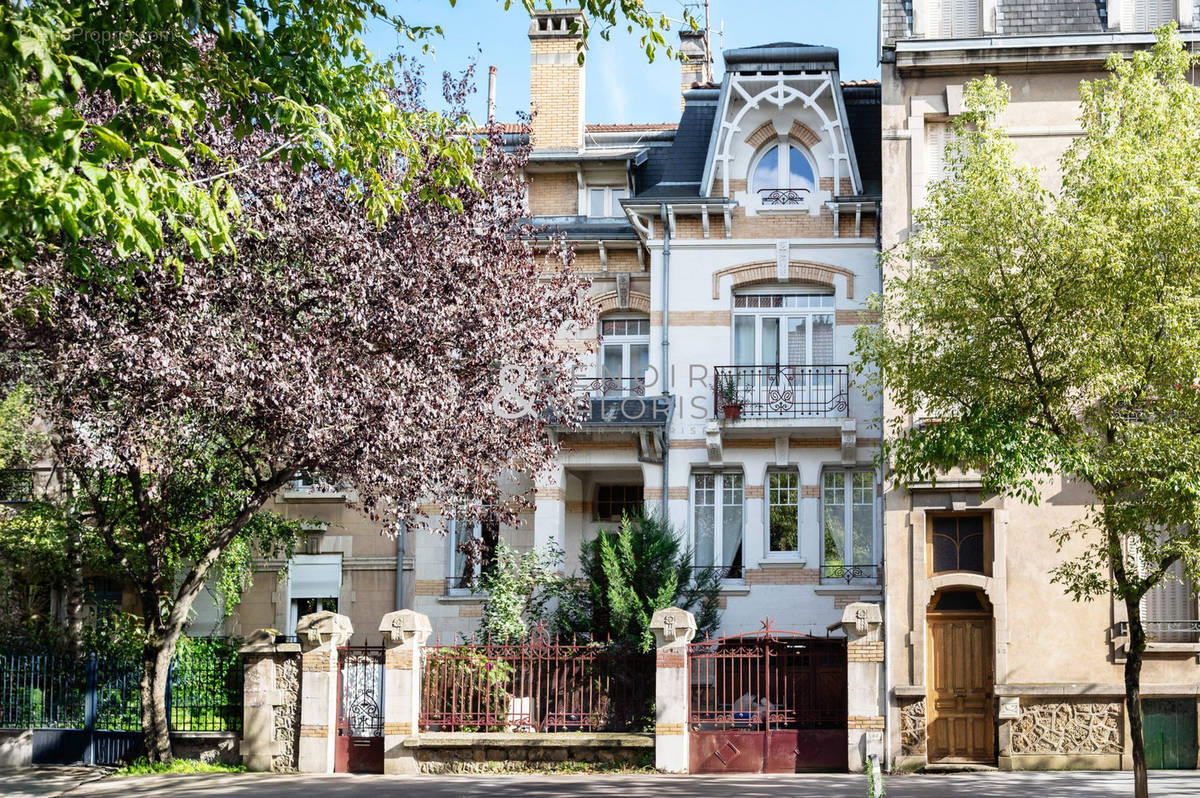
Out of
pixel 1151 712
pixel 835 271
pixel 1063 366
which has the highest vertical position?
pixel 835 271

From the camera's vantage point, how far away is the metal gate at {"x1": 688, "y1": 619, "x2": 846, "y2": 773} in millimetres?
18484

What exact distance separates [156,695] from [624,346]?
10604mm

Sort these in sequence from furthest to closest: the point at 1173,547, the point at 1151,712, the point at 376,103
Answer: the point at 1151,712, the point at 1173,547, the point at 376,103

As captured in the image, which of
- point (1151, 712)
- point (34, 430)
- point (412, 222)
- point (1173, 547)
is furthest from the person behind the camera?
point (34, 430)

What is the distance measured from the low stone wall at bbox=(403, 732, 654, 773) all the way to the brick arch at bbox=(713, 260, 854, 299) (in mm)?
8931

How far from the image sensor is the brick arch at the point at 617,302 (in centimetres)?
2477

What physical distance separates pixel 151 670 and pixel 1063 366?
1265 centimetres

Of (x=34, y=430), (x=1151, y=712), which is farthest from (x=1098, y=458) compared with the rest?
(x=34, y=430)

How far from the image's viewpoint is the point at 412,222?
18047 mm

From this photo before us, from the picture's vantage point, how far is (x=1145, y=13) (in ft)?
68.6

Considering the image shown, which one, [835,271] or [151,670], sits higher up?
[835,271]

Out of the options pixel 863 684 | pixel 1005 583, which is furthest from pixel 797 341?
pixel 863 684

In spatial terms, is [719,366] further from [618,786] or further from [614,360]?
[618,786]

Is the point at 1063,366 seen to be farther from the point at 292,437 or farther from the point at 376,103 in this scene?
the point at 292,437
